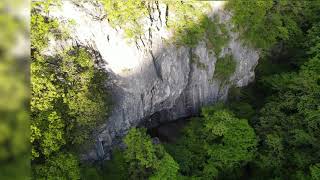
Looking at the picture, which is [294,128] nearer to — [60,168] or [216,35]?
[216,35]

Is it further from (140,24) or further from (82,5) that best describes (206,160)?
(82,5)

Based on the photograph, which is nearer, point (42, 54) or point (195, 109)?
point (42, 54)

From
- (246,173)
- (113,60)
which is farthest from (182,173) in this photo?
(113,60)

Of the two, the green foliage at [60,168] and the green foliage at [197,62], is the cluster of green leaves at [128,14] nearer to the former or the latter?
the green foliage at [197,62]

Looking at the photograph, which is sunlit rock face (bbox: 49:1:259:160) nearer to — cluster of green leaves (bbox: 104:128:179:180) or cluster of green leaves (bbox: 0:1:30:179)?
cluster of green leaves (bbox: 104:128:179:180)

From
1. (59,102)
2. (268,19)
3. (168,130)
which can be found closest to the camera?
(59,102)

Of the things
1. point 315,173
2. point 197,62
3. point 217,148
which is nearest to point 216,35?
point 197,62

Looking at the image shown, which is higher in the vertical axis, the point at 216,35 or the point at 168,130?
the point at 216,35
